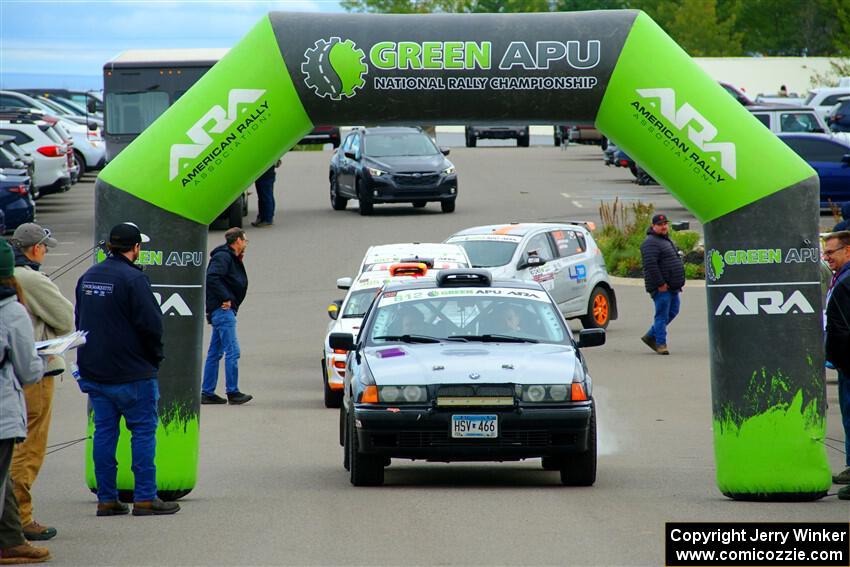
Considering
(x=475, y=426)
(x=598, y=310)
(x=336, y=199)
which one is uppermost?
(x=336, y=199)

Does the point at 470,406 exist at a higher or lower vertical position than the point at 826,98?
lower

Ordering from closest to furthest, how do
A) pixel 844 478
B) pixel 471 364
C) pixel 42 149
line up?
pixel 471 364
pixel 844 478
pixel 42 149

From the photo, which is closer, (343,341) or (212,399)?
(343,341)

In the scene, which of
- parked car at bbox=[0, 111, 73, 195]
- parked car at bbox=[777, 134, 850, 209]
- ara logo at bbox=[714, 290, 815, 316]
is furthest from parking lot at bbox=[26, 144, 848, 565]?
parked car at bbox=[0, 111, 73, 195]

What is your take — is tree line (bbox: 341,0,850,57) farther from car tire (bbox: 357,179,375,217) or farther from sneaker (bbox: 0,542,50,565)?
sneaker (bbox: 0,542,50,565)

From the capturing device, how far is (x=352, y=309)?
58.6 feet

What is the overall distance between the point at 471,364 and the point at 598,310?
1224cm

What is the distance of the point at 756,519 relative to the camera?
1013 cm

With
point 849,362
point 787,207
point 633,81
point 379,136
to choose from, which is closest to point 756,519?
point 849,362

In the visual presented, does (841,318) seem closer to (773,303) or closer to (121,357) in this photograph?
(773,303)

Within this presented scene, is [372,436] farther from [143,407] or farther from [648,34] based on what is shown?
[648,34]

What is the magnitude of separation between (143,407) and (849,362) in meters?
5.02

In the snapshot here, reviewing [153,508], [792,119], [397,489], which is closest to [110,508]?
[153,508]

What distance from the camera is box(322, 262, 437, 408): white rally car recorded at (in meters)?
16.8
